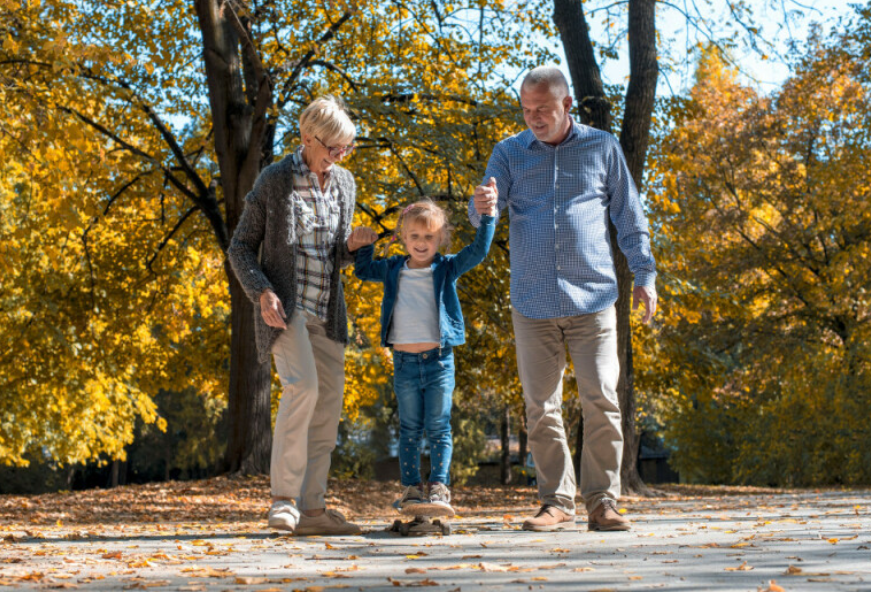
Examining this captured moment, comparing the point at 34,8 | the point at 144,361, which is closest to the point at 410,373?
the point at 34,8

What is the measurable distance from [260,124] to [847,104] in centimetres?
1442

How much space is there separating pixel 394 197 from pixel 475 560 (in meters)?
8.72

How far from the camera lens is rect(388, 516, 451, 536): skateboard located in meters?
4.99

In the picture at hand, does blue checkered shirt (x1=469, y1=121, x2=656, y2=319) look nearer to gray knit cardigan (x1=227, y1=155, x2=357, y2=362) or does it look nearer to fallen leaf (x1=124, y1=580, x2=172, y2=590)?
gray knit cardigan (x1=227, y1=155, x2=357, y2=362)

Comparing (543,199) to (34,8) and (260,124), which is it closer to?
(260,124)

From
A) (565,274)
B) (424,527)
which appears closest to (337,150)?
(565,274)

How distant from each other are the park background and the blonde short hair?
2.73 m

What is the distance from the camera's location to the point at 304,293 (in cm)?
528

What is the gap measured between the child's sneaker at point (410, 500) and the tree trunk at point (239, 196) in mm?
7043

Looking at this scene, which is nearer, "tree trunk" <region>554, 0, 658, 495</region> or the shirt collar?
the shirt collar

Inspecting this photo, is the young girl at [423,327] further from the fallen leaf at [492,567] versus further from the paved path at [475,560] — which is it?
the fallen leaf at [492,567]

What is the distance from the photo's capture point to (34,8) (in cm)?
1212

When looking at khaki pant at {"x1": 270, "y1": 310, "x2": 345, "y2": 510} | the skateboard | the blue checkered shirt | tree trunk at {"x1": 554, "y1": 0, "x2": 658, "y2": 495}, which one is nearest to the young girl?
the skateboard

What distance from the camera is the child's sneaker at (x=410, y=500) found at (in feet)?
16.4
